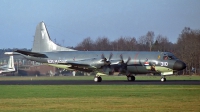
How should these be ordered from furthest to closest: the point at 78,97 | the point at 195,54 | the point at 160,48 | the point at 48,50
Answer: the point at 160,48
the point at 195,54
the point at 48,50
the point at 78,97

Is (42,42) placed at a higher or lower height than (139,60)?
higher

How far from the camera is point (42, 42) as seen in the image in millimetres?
60906

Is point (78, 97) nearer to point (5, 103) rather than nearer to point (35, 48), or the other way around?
point (5, 103)

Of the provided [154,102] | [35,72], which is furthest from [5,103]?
[35,72]

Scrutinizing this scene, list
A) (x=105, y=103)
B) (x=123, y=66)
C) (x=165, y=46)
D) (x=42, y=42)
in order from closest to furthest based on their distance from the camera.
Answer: (x=105, y=103) < (x=123, y=66) < (x=42, y=42) < (x=165, y=46)

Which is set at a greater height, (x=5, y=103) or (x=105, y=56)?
(x=105, y=56)

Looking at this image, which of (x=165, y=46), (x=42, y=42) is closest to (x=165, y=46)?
(x=165, y=46)

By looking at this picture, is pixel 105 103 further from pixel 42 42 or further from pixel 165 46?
pixel 165 46

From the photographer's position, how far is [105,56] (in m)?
54.9

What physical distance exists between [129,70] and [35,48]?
1362cm

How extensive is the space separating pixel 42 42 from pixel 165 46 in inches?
2187

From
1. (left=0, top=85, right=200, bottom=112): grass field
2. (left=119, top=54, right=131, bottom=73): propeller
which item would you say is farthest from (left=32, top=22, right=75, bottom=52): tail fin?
(left=0, top=85, right=200, bottom=112): grass field

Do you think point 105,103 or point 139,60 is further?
point 139,60

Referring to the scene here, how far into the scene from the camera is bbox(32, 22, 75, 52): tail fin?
60.2 metres
